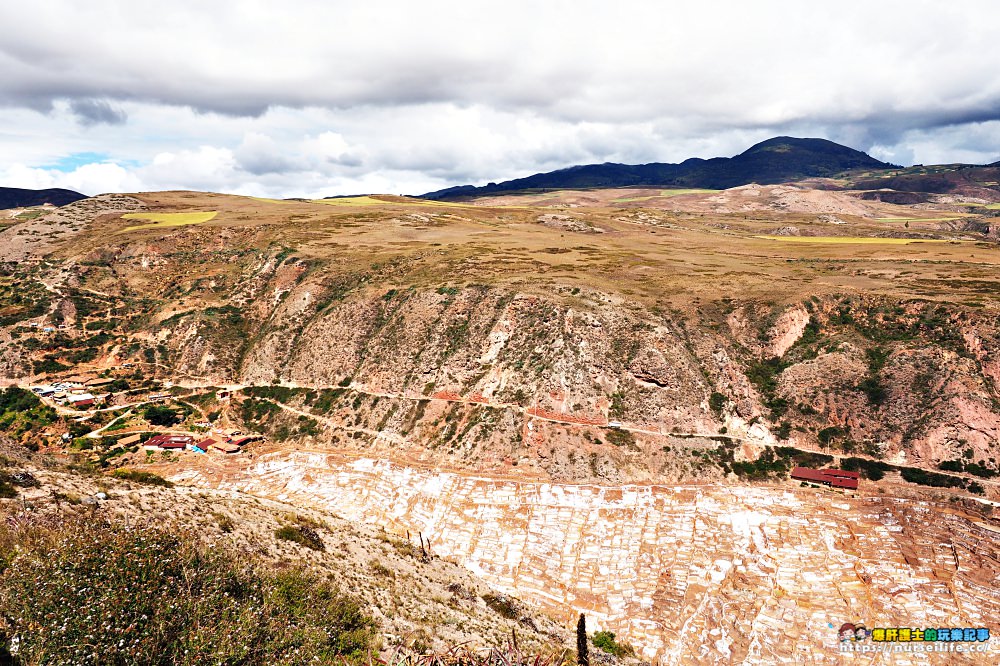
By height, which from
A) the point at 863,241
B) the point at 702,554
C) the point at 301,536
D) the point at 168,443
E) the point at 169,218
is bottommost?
the point at 702,554

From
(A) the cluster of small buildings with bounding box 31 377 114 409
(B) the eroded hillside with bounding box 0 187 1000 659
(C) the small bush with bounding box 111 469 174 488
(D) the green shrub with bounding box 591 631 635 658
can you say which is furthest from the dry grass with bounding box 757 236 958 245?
(A) the cluster of small buildings with bounding box 31 377 114 409

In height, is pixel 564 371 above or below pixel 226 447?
above

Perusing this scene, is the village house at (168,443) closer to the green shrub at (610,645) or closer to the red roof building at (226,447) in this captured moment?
the red roof building at (226,447)

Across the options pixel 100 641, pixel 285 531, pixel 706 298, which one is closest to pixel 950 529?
pixel 706 298

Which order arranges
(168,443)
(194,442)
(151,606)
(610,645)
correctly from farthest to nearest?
(194,442) < (168,443) < (610,645) < (151,606)

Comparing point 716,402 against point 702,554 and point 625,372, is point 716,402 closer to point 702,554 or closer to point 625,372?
point 625,372

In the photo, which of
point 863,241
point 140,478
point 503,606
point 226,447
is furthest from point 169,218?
point 863,241

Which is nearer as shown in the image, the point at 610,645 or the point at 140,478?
the point at 140,478
